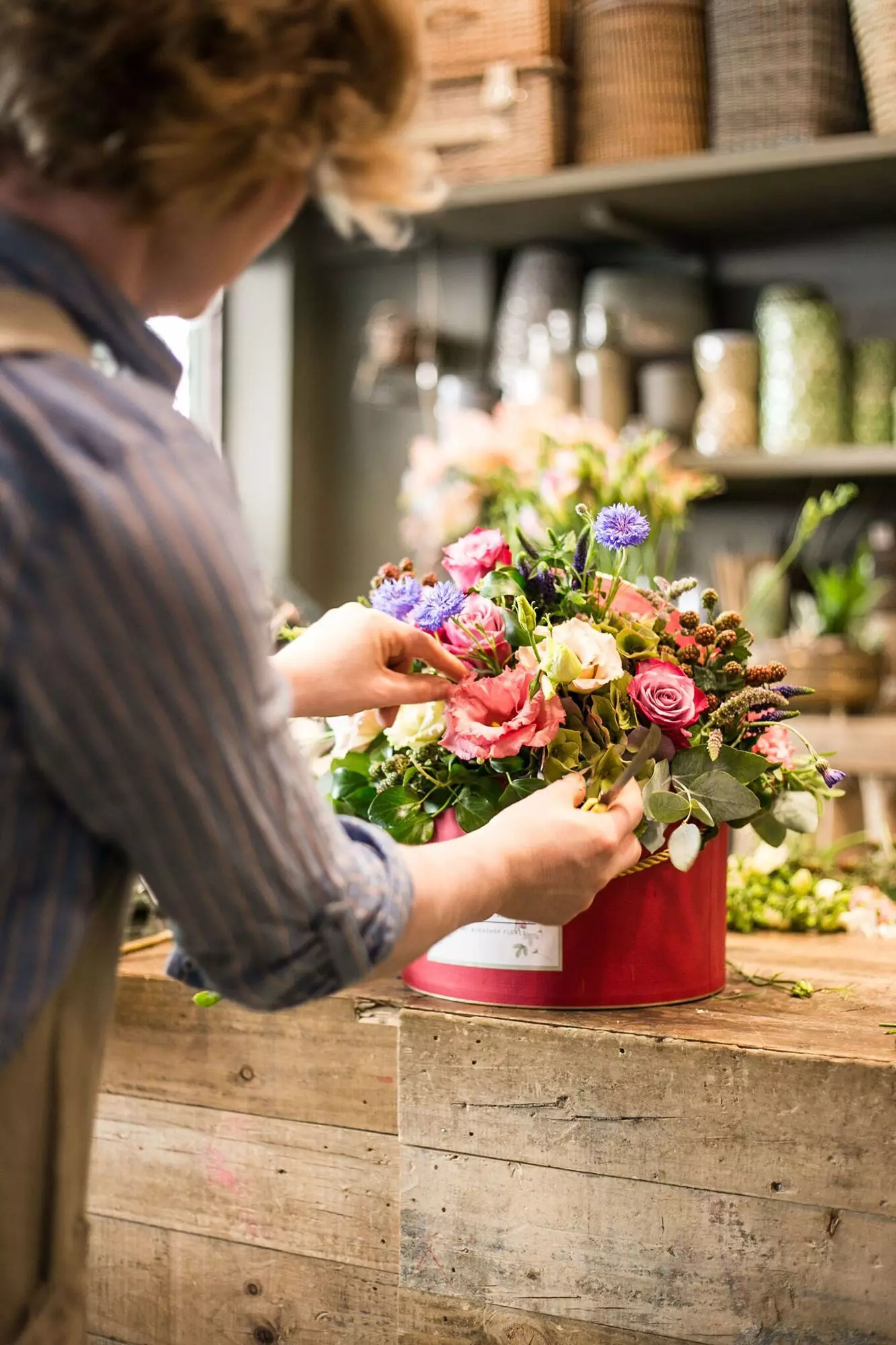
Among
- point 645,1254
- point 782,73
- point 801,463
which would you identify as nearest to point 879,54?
point 782,73

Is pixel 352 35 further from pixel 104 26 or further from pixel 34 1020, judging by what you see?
pixel 34 1020

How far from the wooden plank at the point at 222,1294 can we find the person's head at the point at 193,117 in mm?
658

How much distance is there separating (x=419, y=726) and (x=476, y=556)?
0.13 m

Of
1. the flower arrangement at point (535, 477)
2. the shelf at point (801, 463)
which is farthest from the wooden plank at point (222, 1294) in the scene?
the shelf at point (801, 463)

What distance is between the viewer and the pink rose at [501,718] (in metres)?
0.88

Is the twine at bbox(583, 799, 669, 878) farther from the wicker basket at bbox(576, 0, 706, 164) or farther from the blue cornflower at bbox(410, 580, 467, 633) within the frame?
the wicker basket at bbox(576, 0, 706, 164)

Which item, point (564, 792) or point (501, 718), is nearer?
point (564, 792)

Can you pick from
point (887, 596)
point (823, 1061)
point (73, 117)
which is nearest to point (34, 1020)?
point (73, 117)

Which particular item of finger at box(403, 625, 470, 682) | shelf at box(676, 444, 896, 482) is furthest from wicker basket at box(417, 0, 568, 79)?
finger at box(403, 625, 470, 682)

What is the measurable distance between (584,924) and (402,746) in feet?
0.56

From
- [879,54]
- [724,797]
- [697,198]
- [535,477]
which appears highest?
[879,54]

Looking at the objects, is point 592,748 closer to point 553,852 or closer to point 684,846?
point 684,846

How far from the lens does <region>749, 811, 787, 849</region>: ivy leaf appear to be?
0.99 meters

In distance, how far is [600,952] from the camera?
91 centimetres
